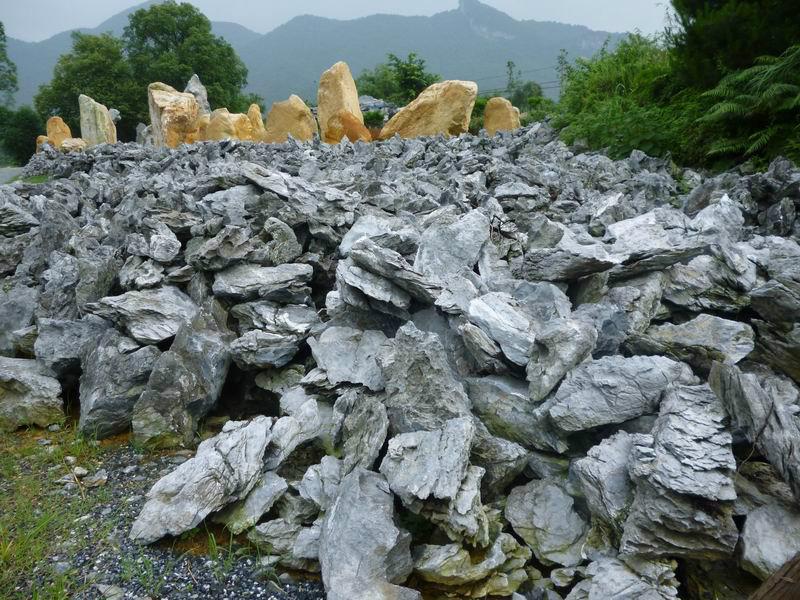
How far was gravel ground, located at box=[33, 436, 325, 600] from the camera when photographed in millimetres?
3512

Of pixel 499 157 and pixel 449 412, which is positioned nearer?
pixel 449 412

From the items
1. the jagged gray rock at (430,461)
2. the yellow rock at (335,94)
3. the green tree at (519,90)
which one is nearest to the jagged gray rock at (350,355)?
the jagged gray rock at (430,461)

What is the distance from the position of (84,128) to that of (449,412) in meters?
30.9

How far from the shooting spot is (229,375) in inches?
237

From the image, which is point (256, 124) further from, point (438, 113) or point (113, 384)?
point (113, 384)

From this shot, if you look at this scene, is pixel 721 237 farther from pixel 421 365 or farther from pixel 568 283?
pixel 421 365

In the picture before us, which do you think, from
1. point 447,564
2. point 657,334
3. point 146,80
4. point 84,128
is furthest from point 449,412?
point 146,80

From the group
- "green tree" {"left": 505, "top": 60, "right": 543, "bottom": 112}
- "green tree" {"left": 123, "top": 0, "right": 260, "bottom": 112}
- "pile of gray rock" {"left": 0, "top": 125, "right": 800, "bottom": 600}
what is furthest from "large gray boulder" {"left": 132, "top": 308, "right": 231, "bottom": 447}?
"green tree" {"left": 505, "top": 60, "right": 543, "bottom": 112}

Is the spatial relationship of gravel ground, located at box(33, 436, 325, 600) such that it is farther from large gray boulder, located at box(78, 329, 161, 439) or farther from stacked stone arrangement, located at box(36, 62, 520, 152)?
stacked stone arrangement, located at box(36, 62, 520, 152)

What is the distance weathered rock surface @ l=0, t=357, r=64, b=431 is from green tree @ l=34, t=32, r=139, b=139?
1769 inches

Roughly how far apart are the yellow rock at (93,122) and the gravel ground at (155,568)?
28.5 m

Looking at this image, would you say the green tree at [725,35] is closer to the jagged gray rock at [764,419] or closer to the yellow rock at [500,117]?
the jagged gray rock at [764,419]

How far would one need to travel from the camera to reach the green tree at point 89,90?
45.2 meters

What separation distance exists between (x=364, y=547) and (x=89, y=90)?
2075 inches
